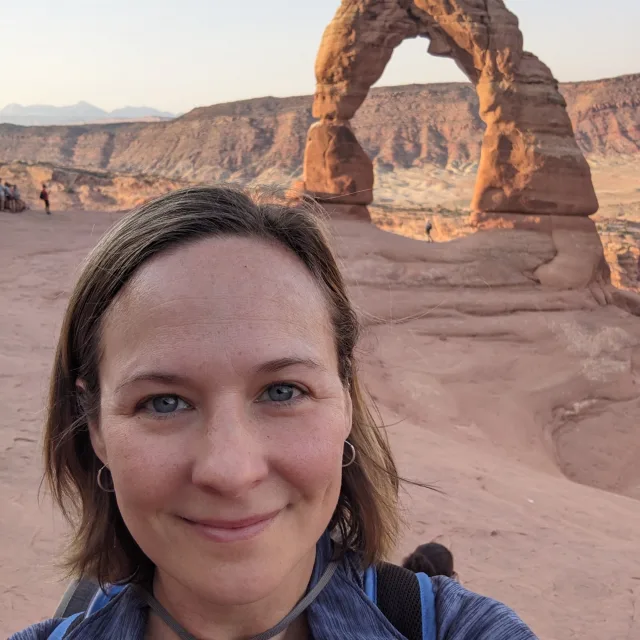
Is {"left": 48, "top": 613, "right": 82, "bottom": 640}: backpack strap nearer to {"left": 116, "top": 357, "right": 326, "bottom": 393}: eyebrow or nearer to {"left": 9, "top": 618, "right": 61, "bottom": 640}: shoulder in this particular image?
{"left": 9, "top": 618, "right": 61, "bottom": 640}: shoulder

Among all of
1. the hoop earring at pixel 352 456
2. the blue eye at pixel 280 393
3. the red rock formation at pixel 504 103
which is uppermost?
the red rock formation at pixel 504 103

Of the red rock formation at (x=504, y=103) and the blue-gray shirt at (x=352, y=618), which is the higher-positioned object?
the red rock formation at (x=504, y=103)

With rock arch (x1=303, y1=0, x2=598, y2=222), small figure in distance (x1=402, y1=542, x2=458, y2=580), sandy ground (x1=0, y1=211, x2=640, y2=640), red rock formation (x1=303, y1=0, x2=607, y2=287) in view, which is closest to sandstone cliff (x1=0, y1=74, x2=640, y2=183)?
rock arch (x1=303, y1=0, x2=598, y2=222)

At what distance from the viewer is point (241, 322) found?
3.38 ft

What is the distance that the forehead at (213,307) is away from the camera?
101 centimetres

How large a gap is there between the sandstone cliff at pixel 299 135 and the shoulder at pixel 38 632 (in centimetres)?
5522

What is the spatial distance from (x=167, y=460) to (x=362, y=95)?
48.6 ft

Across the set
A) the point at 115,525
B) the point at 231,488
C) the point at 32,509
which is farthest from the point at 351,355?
the point at 32,509

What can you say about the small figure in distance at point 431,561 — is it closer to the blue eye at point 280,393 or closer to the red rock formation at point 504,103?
the blue eye at point 280,393

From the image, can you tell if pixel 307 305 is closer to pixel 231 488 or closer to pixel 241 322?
pixel 241 322

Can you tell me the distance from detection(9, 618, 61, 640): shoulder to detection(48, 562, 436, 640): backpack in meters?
0.02

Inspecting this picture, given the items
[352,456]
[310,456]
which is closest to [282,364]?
[310,456]

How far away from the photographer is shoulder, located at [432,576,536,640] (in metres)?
1.01

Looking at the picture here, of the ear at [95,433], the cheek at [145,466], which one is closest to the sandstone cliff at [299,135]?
the ear at [95,433]
